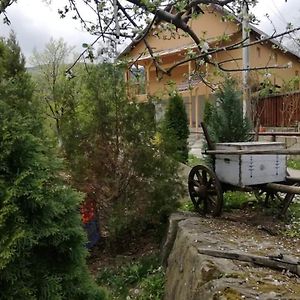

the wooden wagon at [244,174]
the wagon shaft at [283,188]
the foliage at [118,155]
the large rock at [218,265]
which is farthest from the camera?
the foliage at [118,155]

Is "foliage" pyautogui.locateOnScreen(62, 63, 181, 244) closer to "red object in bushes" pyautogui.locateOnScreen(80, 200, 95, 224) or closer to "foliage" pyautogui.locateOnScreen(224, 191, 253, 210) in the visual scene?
"red object in bushes" pyautogui.locateOnScreen(80, 200, 95, 224)

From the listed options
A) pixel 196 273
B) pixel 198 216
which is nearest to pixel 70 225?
pixel 196 273

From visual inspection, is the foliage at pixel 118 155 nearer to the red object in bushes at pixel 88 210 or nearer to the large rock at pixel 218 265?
the red object in bushes at pixel 88 210

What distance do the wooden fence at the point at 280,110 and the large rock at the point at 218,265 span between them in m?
10.0

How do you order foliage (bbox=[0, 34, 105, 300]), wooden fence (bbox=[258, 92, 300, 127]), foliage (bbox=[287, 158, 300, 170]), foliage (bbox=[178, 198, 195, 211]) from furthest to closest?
wooden fence (bbox=[258, 92, 300, 127])
foliage (bbox=[287, 158, 300, 170])
foliage (bbox=[178, 198, 195, 211])
foliage (bbox=[0, 34, 105, 300])

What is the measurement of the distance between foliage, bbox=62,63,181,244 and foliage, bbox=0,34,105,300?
2.78 metres

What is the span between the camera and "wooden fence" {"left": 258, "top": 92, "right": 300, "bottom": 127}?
14863 mm

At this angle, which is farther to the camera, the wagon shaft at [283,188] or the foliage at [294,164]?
the foliage at [294,164]

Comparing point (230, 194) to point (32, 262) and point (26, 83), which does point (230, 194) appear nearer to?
point (26, 83)

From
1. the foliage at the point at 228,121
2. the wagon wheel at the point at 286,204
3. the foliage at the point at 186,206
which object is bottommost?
the foliage at the point at 186,206

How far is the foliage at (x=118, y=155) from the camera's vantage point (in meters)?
5.20

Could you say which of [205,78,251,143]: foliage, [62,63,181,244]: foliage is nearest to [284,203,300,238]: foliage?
[62,63,181,244]: foliage

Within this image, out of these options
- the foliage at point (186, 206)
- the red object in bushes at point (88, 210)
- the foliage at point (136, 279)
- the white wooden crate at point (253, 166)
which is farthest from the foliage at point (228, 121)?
the foliage at point (136, 279)

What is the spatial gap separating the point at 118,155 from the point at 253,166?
1.65m
